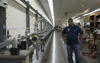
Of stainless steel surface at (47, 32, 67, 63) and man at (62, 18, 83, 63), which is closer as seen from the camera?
man at (62, 18, 83, 63)

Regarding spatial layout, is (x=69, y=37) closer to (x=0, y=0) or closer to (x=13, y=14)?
(x=13, y=14)

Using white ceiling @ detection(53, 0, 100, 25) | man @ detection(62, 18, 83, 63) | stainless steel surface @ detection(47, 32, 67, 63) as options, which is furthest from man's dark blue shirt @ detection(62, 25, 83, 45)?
white ceiling @ detection(53, 0, 100, 25)

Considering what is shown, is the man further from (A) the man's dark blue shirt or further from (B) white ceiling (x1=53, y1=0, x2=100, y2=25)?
(B) white ceiling (x1=53, y1=0, x2=100, y2=25)

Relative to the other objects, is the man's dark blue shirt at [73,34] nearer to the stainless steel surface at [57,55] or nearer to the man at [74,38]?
the man at [74,38]

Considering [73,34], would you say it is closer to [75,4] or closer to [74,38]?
[74,38]

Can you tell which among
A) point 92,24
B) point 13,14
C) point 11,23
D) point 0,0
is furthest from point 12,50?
point 92,24

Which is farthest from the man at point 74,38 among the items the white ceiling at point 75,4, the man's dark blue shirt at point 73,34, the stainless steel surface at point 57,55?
the white ceiling at point 75,4

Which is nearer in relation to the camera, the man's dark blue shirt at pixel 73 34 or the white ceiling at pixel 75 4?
the man's dark blue shirt at pixel 73 34

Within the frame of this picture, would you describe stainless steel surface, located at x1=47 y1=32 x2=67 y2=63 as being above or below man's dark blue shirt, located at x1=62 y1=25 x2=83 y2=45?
below

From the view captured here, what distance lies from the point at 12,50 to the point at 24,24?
7.08 ft

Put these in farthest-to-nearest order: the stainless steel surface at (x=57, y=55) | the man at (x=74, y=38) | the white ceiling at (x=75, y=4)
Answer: the white ceiling at (x=75, y=4) < the stainless steel surface at (x=57, y=55) < the man at (x=74, y=38)

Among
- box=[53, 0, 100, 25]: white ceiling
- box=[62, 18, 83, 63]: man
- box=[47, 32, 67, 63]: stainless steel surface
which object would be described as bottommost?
box=[47, 32, 67, 63]: stainless steel surface

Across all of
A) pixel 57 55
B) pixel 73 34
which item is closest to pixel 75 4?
pixel 57 55

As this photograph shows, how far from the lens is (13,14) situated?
285cm
